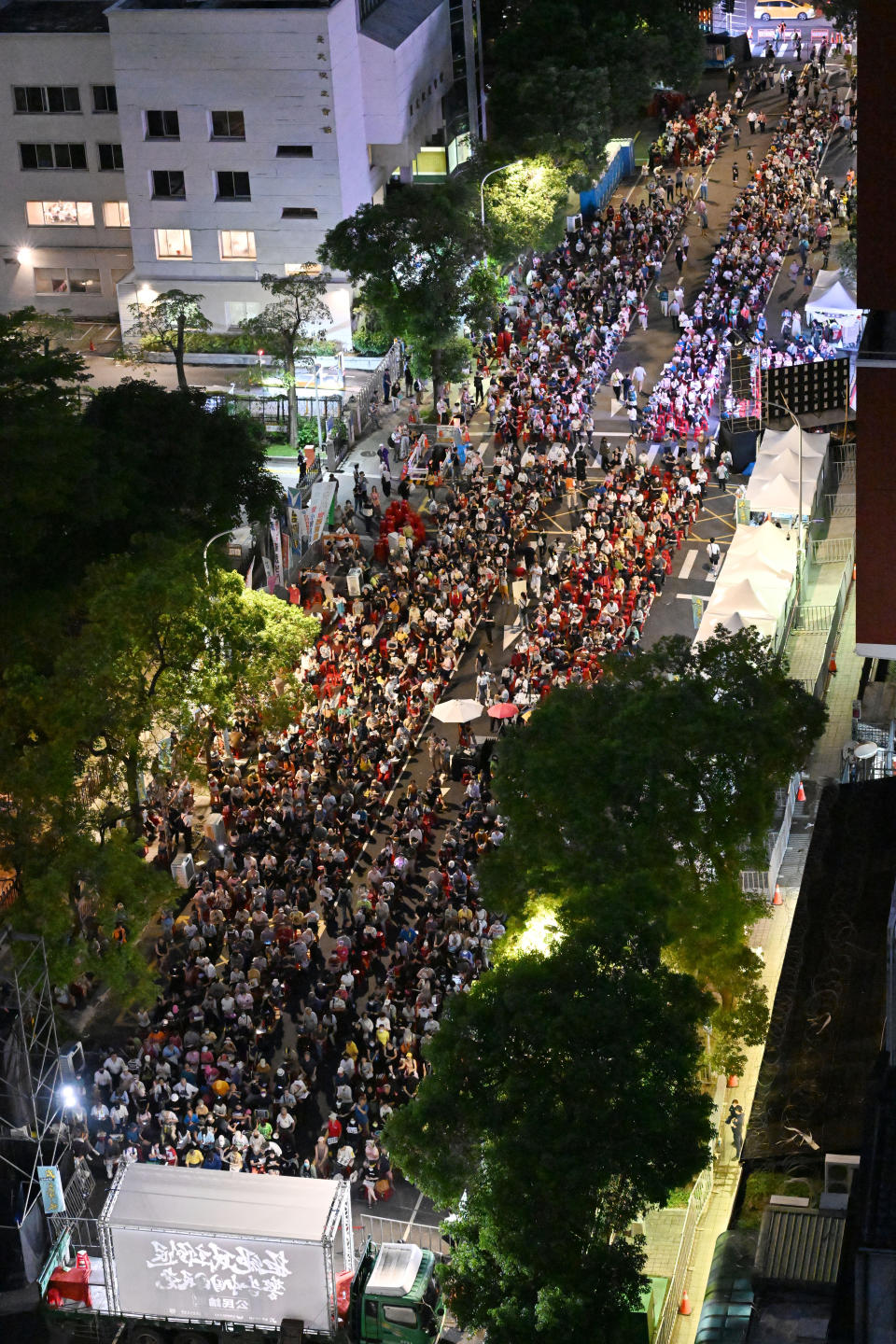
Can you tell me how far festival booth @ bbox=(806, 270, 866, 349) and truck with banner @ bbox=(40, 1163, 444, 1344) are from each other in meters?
47.7

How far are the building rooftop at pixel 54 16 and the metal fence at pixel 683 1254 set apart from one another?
58.1m

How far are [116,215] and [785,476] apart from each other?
3685 cm

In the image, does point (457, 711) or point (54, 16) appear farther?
point (54, 16)

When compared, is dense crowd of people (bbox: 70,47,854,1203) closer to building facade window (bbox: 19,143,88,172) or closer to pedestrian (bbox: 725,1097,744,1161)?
pedestrian (bbox: 725,1097,744,1161)

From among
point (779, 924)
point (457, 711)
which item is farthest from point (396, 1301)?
point (457, 711)

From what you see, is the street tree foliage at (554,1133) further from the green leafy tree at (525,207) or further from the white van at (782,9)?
the white van at (782,9)

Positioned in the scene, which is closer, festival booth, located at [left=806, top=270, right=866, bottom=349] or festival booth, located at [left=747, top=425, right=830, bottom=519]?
festival booth, located at [left=747, top=425, right=830, bottom=519]

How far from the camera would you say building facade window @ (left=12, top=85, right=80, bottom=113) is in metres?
80.8

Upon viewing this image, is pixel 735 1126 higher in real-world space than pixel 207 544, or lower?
lower

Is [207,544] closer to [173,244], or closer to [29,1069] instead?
[29,1069]

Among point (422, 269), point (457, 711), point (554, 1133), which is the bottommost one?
point (554, 1133)

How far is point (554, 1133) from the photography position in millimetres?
29766

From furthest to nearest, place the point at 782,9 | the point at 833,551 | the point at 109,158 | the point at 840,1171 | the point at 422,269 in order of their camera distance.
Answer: the point at 782,9
the point at 109,158
the point at 422,269
the point at 833,551
the point at 840,1171

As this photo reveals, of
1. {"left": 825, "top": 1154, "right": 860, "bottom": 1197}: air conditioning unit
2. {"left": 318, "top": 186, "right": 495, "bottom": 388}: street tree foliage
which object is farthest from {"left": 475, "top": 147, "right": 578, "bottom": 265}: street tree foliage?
{"left": 825, "top": 1154, "right": 860, "bottom": 1197}: air conditioning unit
